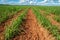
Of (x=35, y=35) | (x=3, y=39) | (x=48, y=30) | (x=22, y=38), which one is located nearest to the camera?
(x=3, y=39)

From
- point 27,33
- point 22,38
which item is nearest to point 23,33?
point 27,33

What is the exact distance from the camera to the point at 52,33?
859 cm

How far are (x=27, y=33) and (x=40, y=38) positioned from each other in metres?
1.09

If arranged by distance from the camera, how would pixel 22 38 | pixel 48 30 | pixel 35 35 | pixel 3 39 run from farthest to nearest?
pixel 48 30, pixel 35 35, pixel 22 38, pixel 3 39

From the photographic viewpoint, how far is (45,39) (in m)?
8.08

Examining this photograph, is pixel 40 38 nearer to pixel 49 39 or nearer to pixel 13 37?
pixel 49 39

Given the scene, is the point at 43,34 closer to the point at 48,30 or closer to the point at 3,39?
the point at 48,30

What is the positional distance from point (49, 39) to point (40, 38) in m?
0.51

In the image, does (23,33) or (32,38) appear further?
(23,33)

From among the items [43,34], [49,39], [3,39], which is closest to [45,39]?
[49,39]

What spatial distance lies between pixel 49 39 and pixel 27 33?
5.24 feet

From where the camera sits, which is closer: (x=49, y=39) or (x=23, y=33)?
(x=49, y=39)

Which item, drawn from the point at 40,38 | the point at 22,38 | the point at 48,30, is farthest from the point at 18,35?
the point at 48,30

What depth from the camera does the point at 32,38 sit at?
8.24 meters
